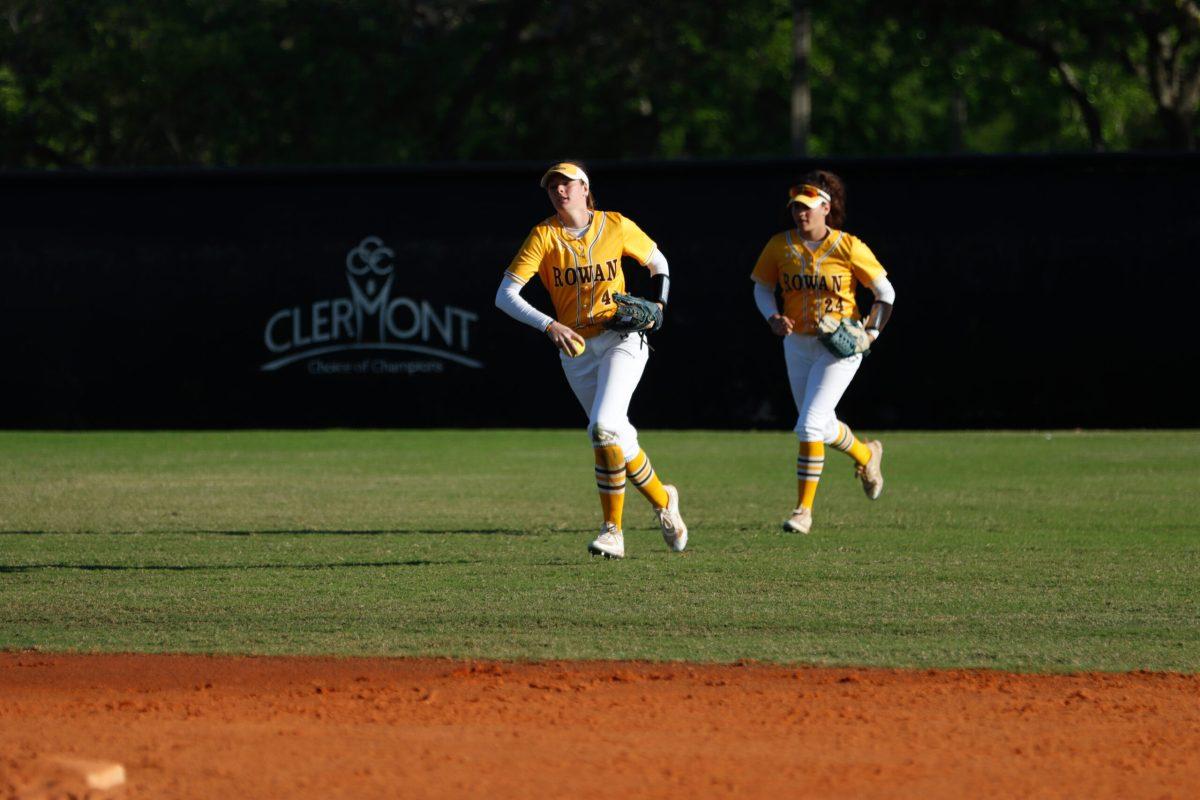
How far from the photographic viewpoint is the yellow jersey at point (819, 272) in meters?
10.2

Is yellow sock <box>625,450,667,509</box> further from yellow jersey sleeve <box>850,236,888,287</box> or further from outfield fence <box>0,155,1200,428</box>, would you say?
outfield fence <box>0,155,1200,428</box>

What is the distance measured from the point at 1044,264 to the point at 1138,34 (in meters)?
18.7

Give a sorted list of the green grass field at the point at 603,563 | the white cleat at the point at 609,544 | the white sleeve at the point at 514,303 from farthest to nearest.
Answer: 1. the white cleat at the point at 609,544
2. the white sleeve at the point at 514,303
3. the green grass field at the point at 603,563

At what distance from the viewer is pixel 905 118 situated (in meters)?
46.2

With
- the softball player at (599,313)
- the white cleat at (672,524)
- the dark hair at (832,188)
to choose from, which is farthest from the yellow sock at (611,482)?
the dark hair at (832,188)

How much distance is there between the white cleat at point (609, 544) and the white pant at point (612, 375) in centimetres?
39

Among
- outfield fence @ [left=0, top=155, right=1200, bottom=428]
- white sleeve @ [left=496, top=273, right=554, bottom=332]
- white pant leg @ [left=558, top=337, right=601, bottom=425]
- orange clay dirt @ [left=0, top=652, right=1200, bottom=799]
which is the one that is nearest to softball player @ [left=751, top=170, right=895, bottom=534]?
white pant leg @ [left=558, top=337, right=601, bottom=425]

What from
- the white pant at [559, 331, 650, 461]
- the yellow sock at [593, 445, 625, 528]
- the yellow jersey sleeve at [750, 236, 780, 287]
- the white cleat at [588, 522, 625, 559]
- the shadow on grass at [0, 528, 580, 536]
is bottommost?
the shadow on grass at [0, 528, 580, 536]

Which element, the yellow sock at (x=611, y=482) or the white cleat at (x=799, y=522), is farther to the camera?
the white cleat at (x=799, y=522)

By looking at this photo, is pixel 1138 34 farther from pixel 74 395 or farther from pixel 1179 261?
pixel 74 395

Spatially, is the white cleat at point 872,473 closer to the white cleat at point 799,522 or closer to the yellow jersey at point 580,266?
the white cleat at point 799,522

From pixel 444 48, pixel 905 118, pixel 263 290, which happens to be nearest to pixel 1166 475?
pixel 263 290

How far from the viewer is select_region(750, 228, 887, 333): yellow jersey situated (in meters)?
10.2

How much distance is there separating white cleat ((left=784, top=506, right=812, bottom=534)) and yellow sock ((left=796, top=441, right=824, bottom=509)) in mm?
65
